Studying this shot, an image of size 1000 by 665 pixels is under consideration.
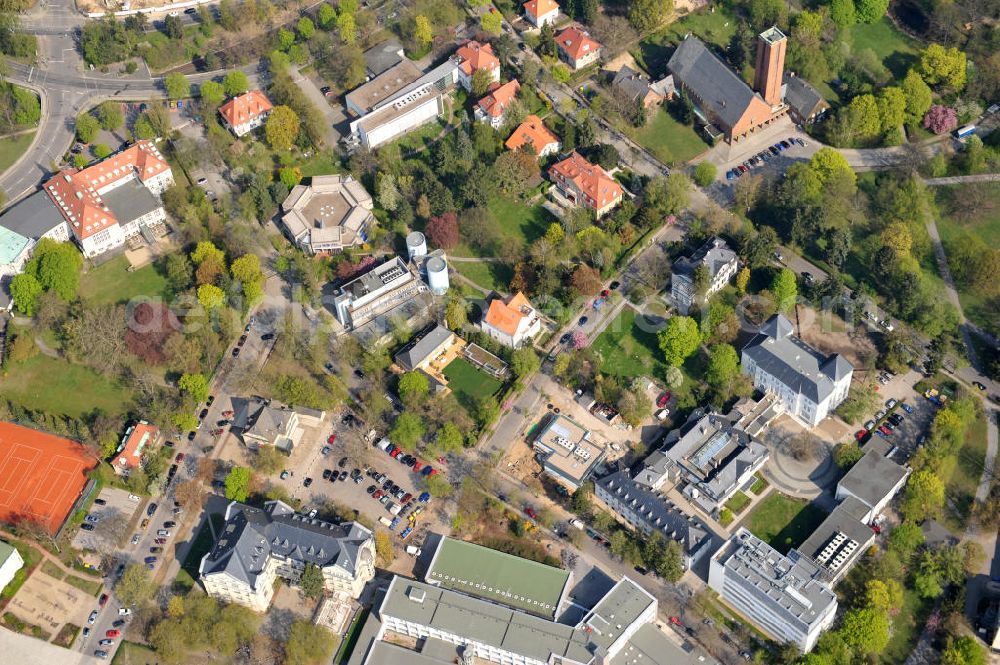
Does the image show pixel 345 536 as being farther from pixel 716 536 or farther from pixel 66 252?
pixel 66 252

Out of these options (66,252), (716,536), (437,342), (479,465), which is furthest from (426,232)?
(716,536)

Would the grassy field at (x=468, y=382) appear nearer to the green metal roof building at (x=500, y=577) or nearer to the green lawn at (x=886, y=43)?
the green metal roof building at (x=500, y=577)

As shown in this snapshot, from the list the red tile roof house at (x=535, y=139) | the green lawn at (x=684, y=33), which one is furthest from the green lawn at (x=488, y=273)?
the green lawn at (x=684, y=33)

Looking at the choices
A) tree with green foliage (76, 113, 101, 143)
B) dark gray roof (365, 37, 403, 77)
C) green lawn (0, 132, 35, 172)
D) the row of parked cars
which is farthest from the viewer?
dark gray roof (365, 37, 403, 77)

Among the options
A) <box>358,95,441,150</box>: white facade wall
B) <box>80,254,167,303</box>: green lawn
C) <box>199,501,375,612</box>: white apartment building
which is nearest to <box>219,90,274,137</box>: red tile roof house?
<box>358,95,441,150</box>: white facade wall

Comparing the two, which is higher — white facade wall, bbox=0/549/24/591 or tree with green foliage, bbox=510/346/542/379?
tree with green foliage, bbox=510/346/542/379

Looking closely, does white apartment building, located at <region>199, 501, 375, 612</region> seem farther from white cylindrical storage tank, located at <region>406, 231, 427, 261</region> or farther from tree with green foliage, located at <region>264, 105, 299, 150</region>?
tree with green foliage, located at <region>264, 105, 299, 150</region>
